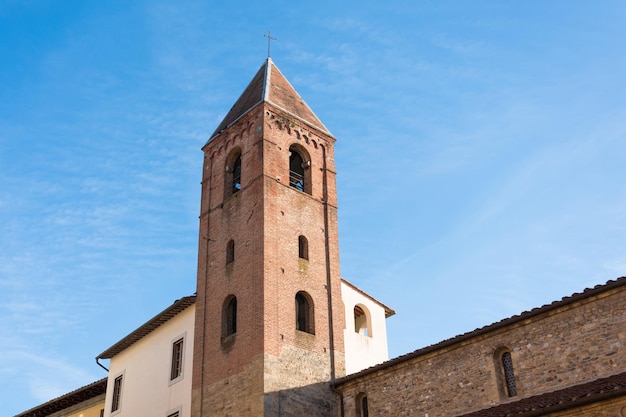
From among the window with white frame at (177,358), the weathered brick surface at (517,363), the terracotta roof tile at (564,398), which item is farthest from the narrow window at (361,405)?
the window with white frame at (177,358)

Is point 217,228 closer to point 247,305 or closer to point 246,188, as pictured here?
point 246,188

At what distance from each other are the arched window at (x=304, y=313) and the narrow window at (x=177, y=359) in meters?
4.05

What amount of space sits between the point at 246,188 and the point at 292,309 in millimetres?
4075

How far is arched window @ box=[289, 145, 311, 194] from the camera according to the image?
22.9 m

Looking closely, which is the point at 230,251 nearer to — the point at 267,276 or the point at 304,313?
the point at 267,276

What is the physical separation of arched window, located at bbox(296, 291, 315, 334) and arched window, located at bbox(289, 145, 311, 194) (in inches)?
141

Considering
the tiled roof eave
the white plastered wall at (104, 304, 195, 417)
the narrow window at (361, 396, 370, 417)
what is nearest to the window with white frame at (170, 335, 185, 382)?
the white plastered wall at (104, 304, 195, 417)

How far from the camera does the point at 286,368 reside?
61.8ft

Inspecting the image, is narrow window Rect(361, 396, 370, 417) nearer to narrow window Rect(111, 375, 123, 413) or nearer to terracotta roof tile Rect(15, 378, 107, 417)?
narrow window Rect(111, 375, 123, 413)

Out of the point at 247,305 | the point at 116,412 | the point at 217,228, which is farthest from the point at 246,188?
the point at 116,412

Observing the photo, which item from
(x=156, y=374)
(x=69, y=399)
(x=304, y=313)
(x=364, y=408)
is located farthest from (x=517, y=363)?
(x=69, y=399)

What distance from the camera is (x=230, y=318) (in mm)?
20719

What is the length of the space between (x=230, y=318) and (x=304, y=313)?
2.10 m

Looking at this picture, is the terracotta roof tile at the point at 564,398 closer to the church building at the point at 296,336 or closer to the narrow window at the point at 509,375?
the church building at the point at 296,336
